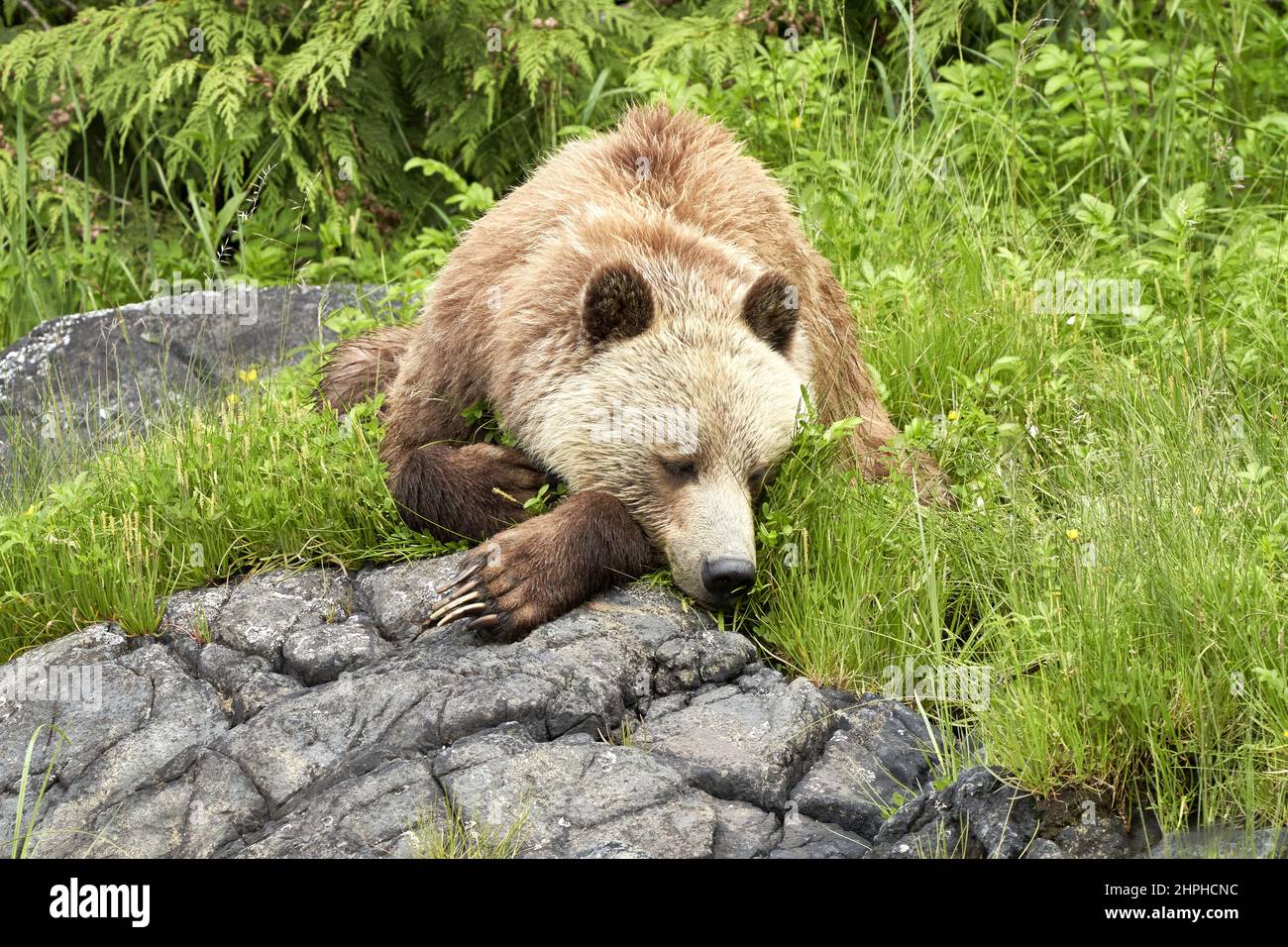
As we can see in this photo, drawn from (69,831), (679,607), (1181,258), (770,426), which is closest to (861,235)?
(1181,258)

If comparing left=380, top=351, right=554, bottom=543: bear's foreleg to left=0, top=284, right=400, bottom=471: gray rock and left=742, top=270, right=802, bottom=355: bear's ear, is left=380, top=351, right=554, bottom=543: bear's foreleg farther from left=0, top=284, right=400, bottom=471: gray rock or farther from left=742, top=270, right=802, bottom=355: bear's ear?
left=0, top=284, right=400, bottom=471: gray rock

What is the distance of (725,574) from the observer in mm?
4566

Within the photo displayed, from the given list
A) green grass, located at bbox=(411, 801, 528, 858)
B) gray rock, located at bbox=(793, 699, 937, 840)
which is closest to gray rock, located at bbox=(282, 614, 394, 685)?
green grass, located at bbox=(411, 801, 528, 858)

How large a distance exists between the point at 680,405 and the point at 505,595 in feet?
2.90

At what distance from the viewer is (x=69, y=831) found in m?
3.96

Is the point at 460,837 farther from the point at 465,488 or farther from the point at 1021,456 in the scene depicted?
the point at 1021,456

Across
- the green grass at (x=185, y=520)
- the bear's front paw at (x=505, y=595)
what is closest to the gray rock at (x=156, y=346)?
the green grass at (x=185, y=520)

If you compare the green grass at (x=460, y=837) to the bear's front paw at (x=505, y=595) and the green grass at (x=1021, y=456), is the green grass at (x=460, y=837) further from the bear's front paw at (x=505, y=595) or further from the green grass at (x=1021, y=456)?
the green grass at (x=1021, y=456)

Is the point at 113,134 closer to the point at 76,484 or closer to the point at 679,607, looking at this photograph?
the point at 76,484

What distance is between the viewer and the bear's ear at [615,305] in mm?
4727

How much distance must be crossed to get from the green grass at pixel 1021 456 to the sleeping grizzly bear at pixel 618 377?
10.5 inches
